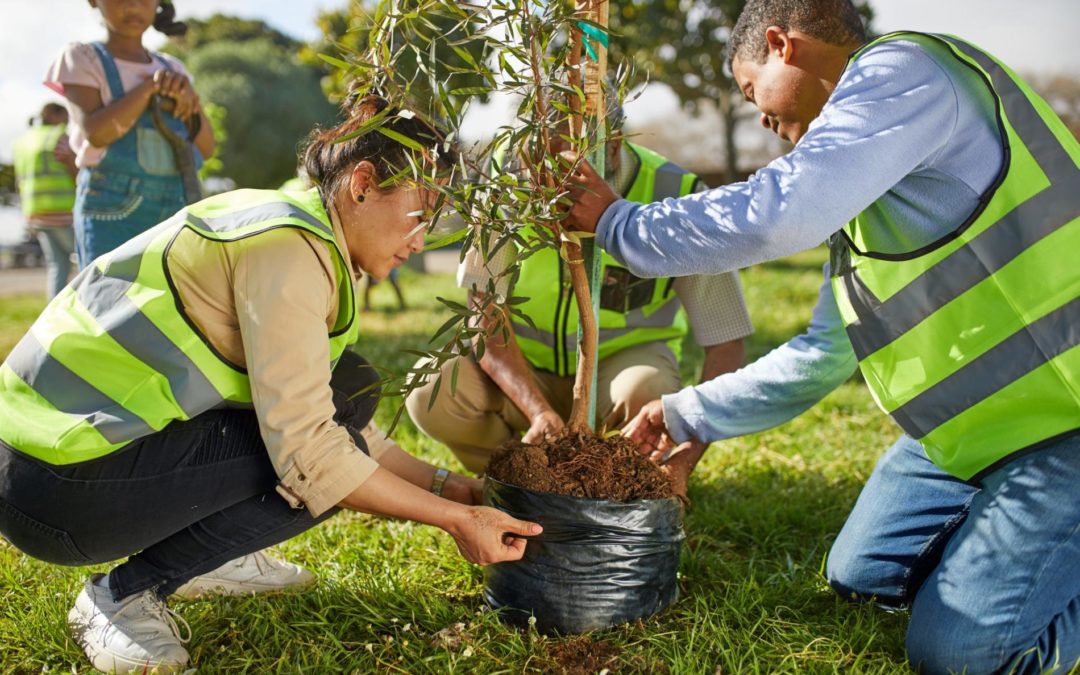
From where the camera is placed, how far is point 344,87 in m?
2.14

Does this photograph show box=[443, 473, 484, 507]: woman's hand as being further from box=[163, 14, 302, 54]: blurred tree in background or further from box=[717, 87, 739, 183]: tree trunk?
box=[163, 14, 302, 54]: blurred tree in background

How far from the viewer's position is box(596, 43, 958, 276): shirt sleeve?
1.79 meters

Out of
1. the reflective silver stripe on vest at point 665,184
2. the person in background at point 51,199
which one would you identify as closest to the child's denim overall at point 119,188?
the person in background at point 51,199

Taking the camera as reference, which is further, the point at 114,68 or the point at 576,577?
the point at 114,68

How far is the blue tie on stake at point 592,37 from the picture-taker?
6.50 ft

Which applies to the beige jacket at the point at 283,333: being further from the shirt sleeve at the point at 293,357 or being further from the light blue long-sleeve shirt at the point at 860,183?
the light blue long-sleeve shirt at the point at 860,183

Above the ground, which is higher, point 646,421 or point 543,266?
point 543,266

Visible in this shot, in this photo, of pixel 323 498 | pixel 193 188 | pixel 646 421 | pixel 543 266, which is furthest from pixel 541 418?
pixel 193 188

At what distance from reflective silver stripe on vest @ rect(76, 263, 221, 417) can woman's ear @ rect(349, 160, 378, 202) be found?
1.69ft

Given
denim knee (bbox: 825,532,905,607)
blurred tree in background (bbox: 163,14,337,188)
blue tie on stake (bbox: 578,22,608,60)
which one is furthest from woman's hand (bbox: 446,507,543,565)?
blurred tree in background (bbox: 163,14,337,188)

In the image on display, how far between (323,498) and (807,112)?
4.68 ft

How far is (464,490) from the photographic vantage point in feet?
8.13

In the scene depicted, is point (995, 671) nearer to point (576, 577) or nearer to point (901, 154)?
point (576, 577)

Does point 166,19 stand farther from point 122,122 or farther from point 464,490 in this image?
point 464,490
